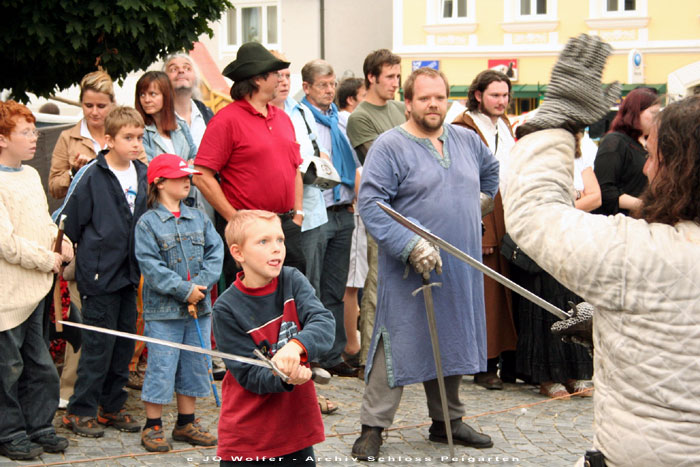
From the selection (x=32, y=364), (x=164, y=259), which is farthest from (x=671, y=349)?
(x=32, y=364)

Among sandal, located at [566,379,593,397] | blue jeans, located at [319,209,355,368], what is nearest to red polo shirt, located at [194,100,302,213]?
blue jeans, located at [319,209,355,368]

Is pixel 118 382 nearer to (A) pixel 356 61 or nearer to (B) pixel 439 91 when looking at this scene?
(B) pixel 439 91

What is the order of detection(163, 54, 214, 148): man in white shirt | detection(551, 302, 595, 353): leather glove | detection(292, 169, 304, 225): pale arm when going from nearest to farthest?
detection(551, 302, 595, 353): leather glove, detection(292, 169, 304, 225): pale arm, detection(163, 54, 214, 148): man in white shirt

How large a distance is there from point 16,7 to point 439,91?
3.36m

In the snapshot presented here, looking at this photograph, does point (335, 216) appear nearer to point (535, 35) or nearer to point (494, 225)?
point (494, 225)

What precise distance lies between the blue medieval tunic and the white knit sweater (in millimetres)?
1718

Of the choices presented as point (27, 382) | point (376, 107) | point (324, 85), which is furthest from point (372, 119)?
point (27, 382)

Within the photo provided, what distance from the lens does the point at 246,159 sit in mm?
6039

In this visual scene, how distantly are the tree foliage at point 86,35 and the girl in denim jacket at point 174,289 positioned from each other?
2.17 meters

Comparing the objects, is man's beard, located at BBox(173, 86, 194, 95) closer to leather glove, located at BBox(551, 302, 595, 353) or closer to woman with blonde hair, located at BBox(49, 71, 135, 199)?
woman with blonde hair, located at BBox(49, 71, 135, 199)

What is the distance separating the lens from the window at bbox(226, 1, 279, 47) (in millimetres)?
29391

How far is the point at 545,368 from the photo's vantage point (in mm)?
6918

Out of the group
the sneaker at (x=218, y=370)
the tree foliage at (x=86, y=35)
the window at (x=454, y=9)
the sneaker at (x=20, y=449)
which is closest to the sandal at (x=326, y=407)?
the sneaker at (x=218, y=370)

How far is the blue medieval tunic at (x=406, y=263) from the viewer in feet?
17.3
